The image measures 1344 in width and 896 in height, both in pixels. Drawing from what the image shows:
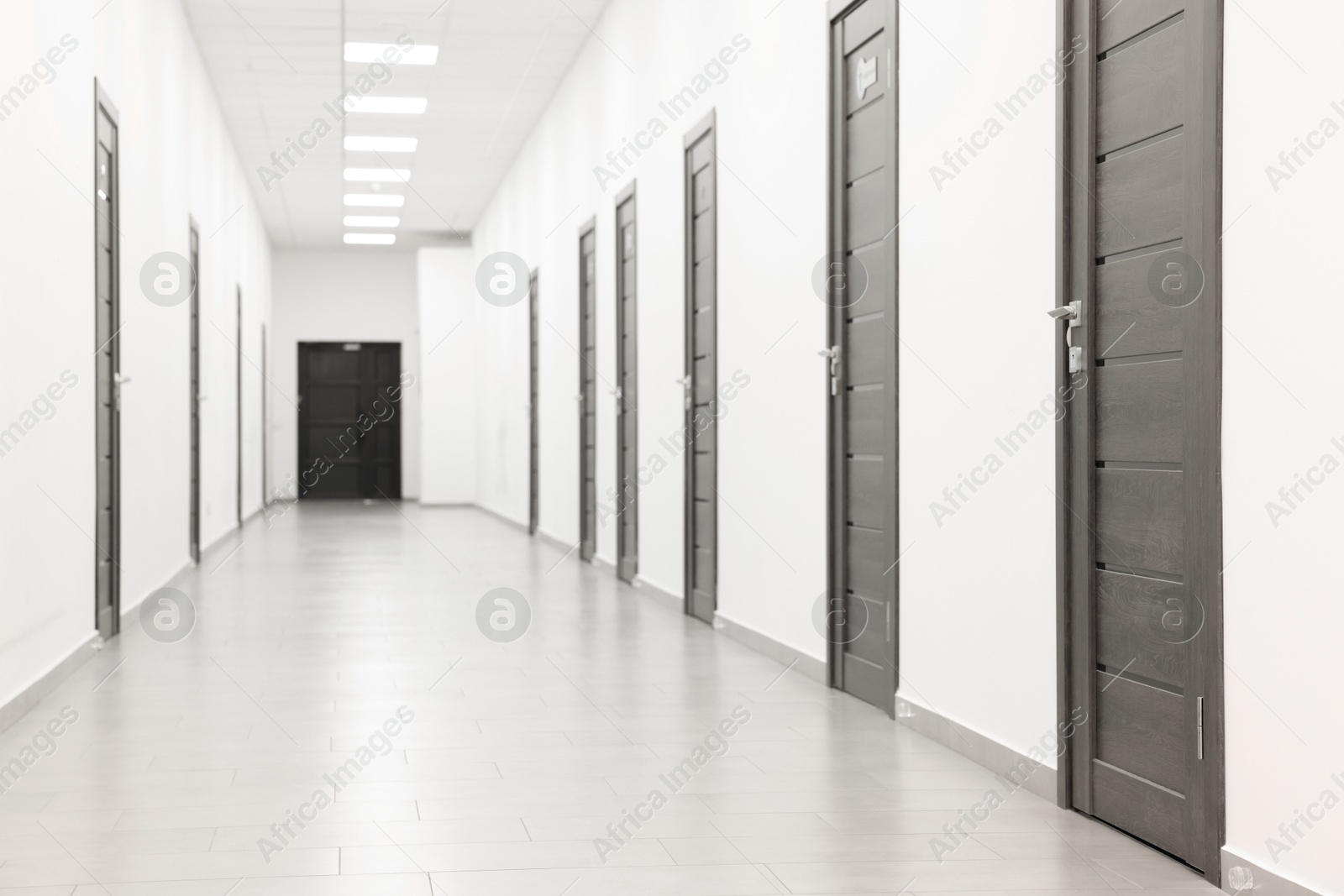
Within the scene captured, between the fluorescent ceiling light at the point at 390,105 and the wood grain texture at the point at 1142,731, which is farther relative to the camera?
the fluorescent ceiling light at the point at 390,105

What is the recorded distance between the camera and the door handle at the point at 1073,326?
3.18m

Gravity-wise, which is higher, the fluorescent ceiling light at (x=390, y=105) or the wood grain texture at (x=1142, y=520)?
the fluorescent ceiling light at (x=390, y=105)

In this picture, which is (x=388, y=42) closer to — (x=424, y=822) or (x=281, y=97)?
(x=281, y=97)

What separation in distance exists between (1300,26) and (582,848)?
225cm

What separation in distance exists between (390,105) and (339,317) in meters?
9.01

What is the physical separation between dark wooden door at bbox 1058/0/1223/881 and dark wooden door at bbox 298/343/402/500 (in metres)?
18.2

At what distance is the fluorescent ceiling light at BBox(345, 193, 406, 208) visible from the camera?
15.9 m

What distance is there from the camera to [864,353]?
4730 mm

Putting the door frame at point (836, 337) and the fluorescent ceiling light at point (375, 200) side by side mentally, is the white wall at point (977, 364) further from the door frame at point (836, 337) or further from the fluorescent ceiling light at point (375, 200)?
the fluorescent ceiling light at point (375, 200)

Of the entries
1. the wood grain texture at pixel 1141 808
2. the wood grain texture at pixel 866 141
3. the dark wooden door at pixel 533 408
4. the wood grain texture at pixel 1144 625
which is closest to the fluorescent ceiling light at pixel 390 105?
the dark wooden door at pixel 533 408

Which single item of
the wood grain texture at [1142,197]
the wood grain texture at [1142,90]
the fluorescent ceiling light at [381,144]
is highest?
the fluorescent ceiling light at [381,144]

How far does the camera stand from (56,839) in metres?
2.94

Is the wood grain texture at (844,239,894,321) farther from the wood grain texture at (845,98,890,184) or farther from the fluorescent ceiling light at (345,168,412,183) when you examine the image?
the fluorescent ceiling light at (345,168,412,183)

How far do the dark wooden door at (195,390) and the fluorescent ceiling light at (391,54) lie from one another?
1846 millimetres
